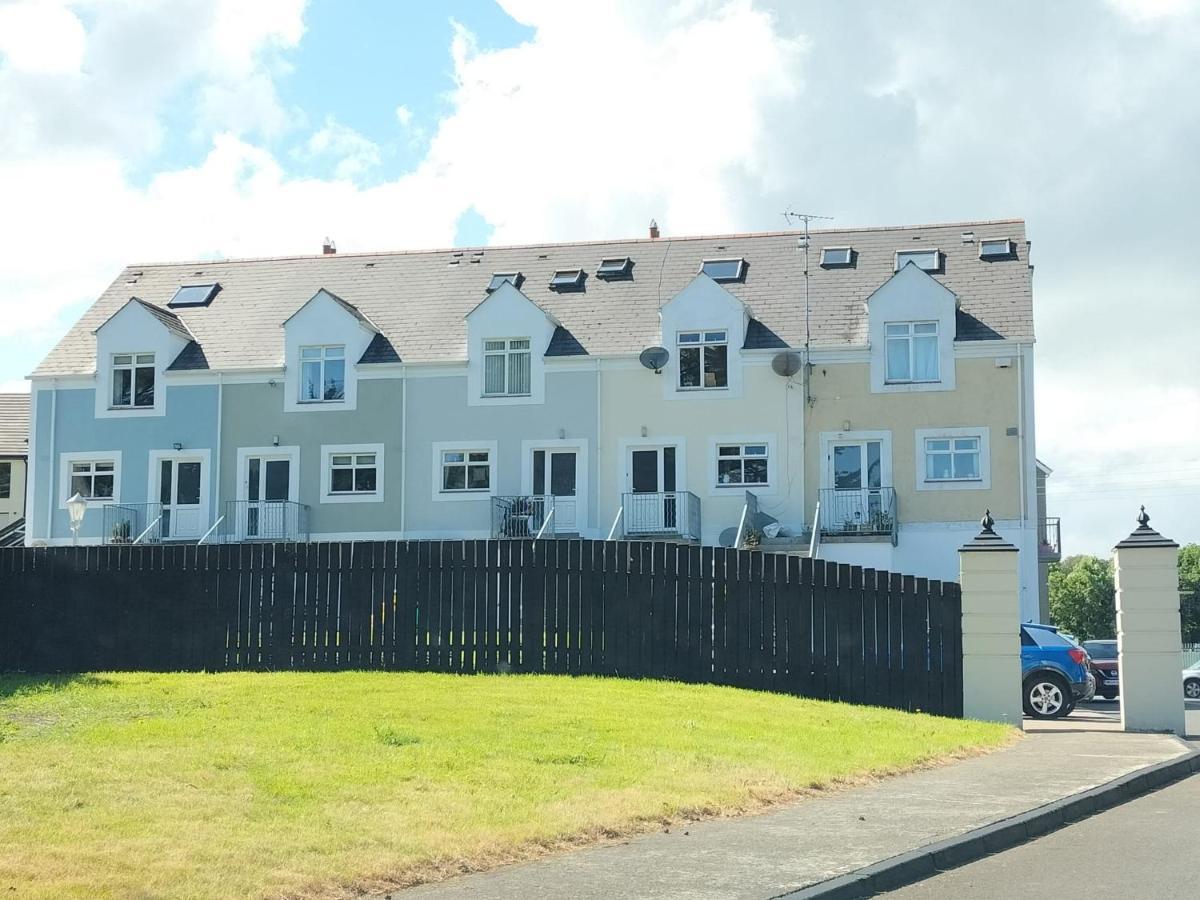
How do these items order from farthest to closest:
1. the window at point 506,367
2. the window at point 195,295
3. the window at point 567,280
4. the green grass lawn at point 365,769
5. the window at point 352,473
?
the window at point 195,295
the window at point 567,280
the window at point 352,473
the window at point 506,367
the green grass lawn at point 365,769

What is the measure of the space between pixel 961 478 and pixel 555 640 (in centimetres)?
1881

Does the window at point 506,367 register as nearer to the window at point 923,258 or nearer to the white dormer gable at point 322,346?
the white dormer gable at point 322,346

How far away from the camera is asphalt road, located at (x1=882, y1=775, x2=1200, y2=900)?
866 centimetres

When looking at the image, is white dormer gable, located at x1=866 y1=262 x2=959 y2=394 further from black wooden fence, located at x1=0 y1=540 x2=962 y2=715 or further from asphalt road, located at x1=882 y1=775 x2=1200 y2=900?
asphalt road, located at x1=882 y1=775 x2=1200 y2=900

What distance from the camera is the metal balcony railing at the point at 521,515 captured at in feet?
120

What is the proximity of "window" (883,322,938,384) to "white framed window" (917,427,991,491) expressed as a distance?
141 cm

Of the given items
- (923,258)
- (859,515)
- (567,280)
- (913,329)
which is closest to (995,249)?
(923,258)

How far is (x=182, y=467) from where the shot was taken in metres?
39.0

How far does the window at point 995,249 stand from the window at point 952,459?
5.93 m

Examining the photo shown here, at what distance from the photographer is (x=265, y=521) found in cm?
3775

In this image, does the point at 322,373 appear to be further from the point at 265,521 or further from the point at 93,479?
the point at 93,479

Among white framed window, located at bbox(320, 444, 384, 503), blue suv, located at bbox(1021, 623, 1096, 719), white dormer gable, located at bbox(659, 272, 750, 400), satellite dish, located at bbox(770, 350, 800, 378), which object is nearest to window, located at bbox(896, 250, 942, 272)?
satellite dish, located at bbox(770, 350, 800, 378)

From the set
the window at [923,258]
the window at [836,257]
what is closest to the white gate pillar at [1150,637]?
the window at [923,258]

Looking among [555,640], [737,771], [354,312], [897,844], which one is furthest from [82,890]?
[354,312]
